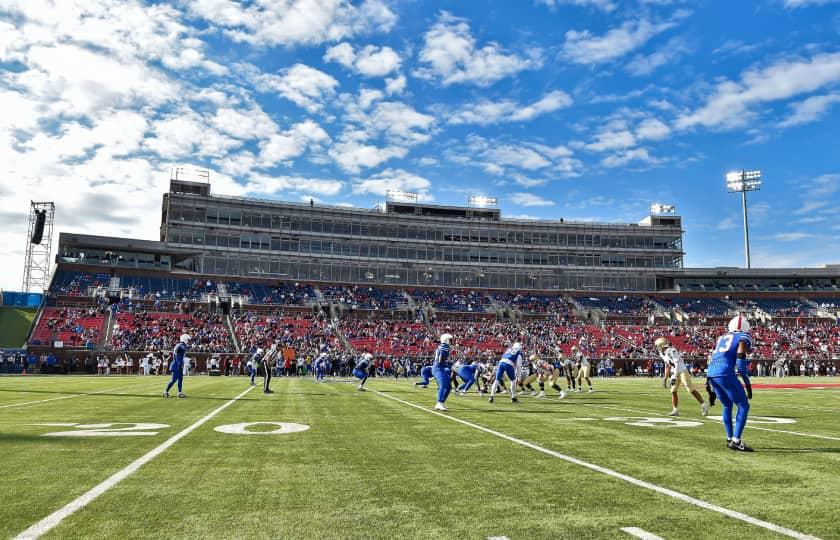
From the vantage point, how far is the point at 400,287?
7000 cm

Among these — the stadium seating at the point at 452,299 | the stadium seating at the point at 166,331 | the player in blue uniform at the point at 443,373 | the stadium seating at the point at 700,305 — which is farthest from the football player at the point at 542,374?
the stadium seating at the point at 700,305

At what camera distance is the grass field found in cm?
436

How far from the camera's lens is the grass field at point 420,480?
4.36 metres

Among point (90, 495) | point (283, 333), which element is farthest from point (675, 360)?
point (283, 333)

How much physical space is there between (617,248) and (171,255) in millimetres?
57474

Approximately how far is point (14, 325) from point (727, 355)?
6103cm

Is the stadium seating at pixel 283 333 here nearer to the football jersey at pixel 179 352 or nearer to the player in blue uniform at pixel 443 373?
the football jersey at pixel 179 352

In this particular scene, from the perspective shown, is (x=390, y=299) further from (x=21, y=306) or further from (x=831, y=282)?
(x=831, y=282)

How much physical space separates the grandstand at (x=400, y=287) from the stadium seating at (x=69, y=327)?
0.18m

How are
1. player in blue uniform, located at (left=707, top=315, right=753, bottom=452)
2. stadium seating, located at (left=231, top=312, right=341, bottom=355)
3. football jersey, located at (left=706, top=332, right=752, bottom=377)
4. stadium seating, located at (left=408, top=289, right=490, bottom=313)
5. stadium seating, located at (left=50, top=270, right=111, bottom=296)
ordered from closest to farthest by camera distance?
player in blue uniform, located at (left=707, top=315, right=753, bottom=452)
football jersey, located at (left=706, top=332, right=752, bottom=377)
stadium seating, located at (left=231, top=312, right=341, bottom=355)
stadium seating, located at (left=50, top=270, right=111, bottom=296)
stadium seating, located at (left=408, top=289, right=490, bottom=313)

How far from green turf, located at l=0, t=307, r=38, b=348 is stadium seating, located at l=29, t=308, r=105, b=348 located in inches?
158

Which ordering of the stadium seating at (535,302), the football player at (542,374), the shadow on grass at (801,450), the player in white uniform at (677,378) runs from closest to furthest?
the shadow on grass at (801,450) → the player in white uniform at (677,378) → the football player at (542,374) → the stadium seating at (535,302)

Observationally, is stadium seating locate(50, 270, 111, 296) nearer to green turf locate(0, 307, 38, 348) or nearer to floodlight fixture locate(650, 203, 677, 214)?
green turf locate(0, 307, 38, 348)

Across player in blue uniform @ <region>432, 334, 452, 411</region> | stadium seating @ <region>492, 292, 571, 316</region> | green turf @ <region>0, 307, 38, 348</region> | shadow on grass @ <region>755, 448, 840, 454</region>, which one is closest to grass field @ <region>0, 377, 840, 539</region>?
shadow on grass @ <region>755, 448, 840, 454</region>
